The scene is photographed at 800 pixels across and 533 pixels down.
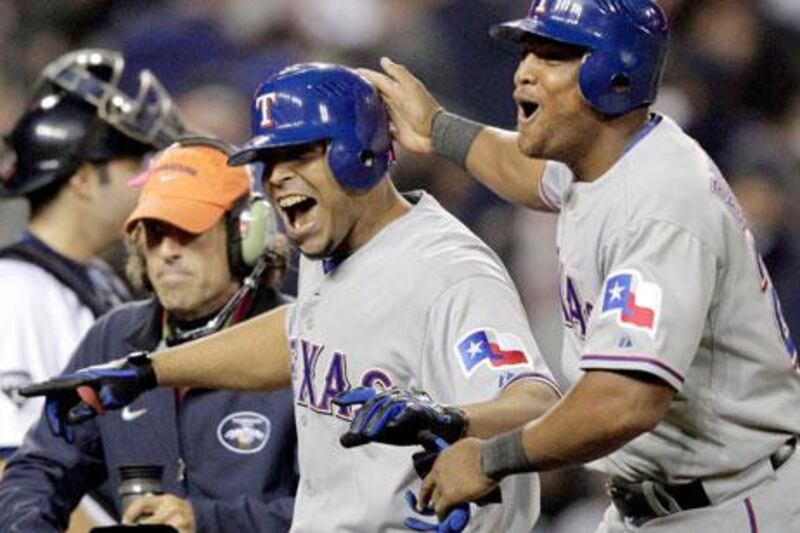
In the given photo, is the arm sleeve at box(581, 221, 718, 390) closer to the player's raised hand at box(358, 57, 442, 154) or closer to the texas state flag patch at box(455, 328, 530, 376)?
the texas state flag patch at box(455, 328, 530, 376)

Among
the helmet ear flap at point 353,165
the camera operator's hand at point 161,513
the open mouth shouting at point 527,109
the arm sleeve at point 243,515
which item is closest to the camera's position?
the open mouth shouting at point 527,109

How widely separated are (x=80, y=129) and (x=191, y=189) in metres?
1.12

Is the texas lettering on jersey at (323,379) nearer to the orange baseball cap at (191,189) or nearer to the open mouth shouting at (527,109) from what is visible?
the open mouth shouting at (527,109)

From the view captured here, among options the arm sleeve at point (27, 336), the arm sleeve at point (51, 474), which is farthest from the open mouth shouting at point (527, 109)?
the arm sleeve at point (27, 336)

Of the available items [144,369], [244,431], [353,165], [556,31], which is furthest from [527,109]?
[244,431]

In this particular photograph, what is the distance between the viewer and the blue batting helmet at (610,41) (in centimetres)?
340

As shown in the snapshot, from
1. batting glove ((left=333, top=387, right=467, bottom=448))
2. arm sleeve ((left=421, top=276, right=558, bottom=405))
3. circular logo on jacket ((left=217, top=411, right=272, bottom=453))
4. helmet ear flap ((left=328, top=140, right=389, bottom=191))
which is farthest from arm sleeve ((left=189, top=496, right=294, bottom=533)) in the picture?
batting glove ((left=333, top=387, right=467, bottom=448))

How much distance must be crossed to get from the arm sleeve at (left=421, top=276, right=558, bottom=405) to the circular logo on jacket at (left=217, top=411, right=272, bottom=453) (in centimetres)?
74

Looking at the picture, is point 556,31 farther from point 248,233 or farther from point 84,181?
point 84,181

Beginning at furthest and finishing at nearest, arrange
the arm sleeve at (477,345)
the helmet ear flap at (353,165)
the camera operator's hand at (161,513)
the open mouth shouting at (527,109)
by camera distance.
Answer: the camera operator's hand at (161,513), the helmet ear flap at (353,165), the open mouth shouting at (527,109), the arm sleeve at (477,345)

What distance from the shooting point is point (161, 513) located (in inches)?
152

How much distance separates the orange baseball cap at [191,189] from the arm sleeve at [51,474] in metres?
0.35

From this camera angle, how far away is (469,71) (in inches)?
316

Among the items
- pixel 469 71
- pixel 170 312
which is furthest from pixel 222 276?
pixel 469 71
